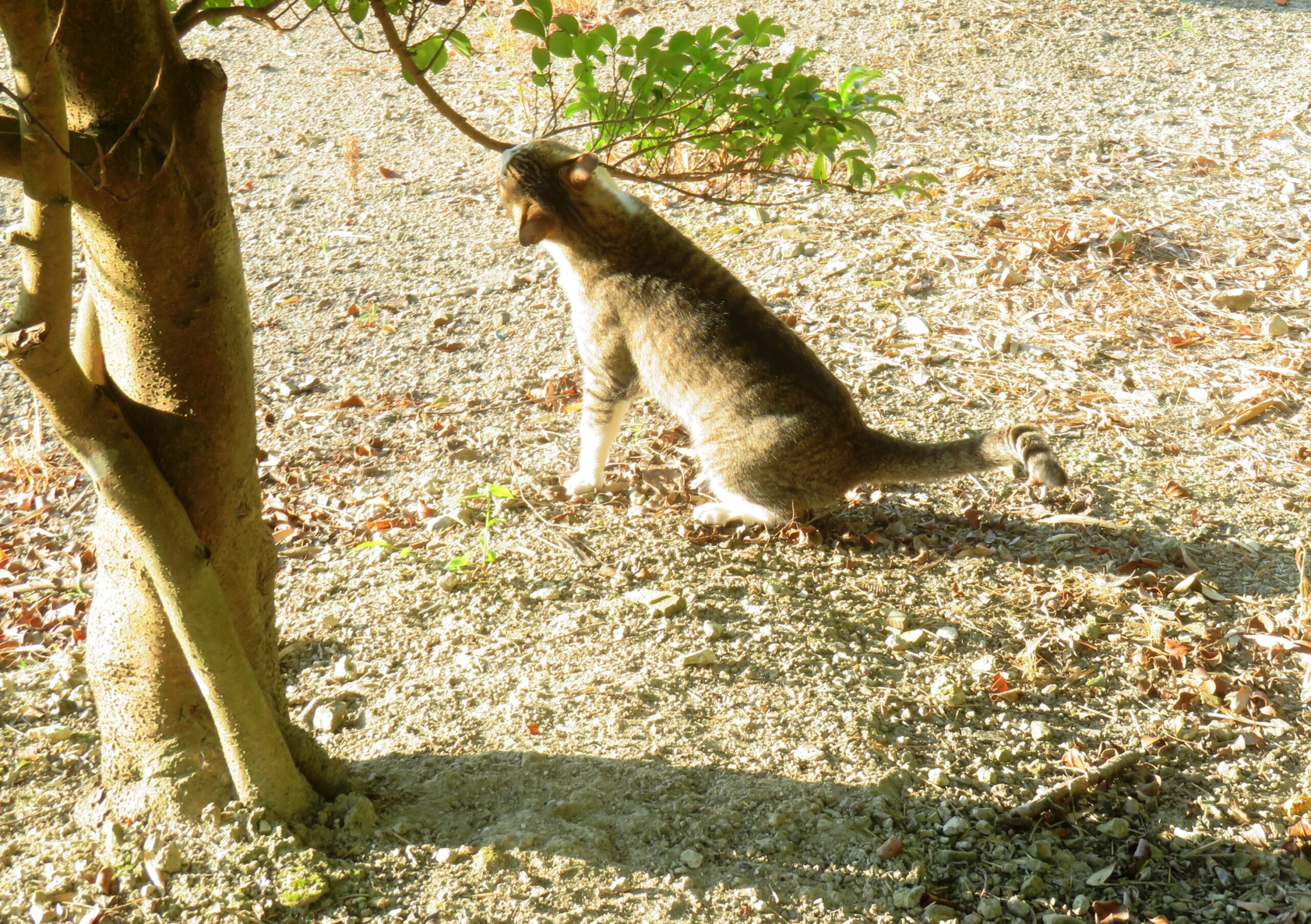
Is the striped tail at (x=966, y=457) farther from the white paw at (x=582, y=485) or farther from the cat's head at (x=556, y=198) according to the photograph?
the cat's head at (x=556, y=198)

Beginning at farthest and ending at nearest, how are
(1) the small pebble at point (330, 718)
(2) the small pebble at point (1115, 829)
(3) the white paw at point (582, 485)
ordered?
(3) the white paw at point (582, 485) < (1) the small pebble at point (330, 718) < (2) the small pebble at point (1115, 829)

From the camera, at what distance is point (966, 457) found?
3.64m

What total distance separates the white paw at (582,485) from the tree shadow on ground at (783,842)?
154 centimetres

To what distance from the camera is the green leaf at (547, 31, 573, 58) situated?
2.60m

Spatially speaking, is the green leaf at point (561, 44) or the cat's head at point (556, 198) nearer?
the green leaf at point (561, 44)

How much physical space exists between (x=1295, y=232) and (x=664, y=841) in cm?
493

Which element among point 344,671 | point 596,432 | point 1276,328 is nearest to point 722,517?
point 596,432

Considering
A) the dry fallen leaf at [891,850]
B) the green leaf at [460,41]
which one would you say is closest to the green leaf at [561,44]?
the green leaf at [460,41]

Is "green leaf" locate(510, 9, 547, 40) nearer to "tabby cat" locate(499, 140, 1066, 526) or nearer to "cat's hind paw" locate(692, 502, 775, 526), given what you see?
"tabby cat" locate(499, 140, 1066, 526)

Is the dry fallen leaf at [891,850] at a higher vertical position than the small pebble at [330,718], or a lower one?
lower

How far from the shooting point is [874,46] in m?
7.91

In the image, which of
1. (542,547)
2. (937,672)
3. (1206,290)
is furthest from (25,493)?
(1206,290)

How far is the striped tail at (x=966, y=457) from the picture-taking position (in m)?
3.32

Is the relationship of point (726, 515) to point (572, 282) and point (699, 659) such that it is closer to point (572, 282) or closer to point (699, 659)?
point (699, 659)
